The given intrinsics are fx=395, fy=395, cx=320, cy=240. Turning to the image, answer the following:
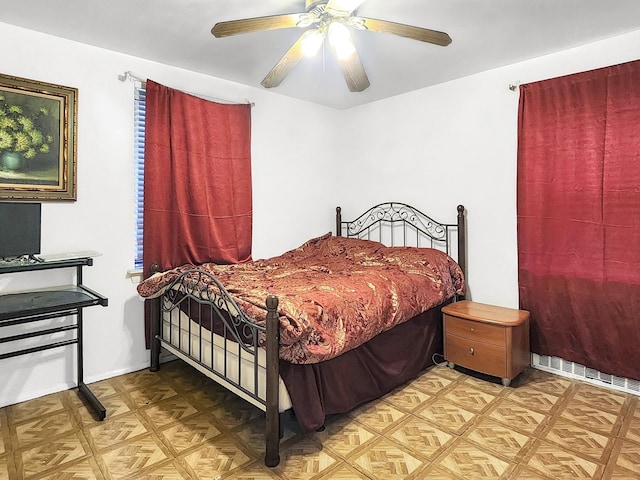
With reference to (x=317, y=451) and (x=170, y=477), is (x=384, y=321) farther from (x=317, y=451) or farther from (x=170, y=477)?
(x=170, y=477)

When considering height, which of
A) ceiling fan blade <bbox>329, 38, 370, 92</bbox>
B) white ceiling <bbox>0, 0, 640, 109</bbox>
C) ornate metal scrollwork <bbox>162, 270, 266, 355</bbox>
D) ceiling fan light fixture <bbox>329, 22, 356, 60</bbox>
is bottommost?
ornate metal scrollwork <bbox>162, 270, 266, 355</bbox>

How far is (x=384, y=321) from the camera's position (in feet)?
8.45

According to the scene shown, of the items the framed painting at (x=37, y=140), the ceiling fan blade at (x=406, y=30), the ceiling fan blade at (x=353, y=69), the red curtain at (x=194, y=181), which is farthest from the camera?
the red curtain at (x=194, y=181)

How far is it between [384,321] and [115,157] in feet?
7.69

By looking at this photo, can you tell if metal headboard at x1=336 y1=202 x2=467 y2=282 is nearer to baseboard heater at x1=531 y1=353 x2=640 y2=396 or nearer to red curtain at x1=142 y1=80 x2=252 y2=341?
baseboard heater at x1=531 y1=353 x2=640 y2=396

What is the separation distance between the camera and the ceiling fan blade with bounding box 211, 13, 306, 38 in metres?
1.95

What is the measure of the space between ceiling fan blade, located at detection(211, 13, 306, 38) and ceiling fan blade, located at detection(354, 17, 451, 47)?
332mm

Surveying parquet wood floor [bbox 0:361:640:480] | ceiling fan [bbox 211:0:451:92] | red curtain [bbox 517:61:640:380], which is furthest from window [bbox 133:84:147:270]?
red curtain [bbox 517:61:640:380]

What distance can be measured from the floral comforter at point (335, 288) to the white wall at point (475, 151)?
1.25 ft

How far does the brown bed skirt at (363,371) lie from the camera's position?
2.09 m

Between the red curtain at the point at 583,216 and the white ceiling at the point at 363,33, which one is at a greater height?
the white ceiling at the point at 363,33

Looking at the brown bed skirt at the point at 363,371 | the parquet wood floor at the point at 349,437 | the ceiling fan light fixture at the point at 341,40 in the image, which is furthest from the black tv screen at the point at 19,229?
the ceiling fan light fixture at the point at 341,40

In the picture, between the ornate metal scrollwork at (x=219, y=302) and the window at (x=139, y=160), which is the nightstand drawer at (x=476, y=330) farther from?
the window at (x=139, y=160)

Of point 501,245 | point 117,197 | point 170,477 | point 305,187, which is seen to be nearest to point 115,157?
point 117,197
